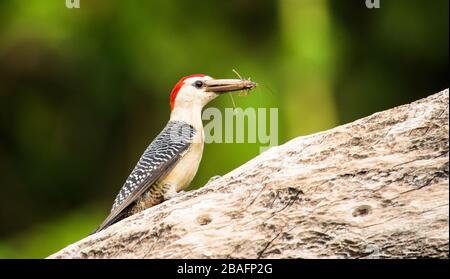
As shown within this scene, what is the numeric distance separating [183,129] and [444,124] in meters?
2.08

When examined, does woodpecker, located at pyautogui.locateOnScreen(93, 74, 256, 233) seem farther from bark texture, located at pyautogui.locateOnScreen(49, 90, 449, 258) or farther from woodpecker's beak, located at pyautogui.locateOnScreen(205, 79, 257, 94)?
bark texture, located at pyautogui.locateOnScreen(49, 90, 449, 258)

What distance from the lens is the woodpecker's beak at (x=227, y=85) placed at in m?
5.79

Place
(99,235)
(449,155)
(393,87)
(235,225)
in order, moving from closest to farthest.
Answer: (449,155) → (235,225) → (99,235) → (393,87)

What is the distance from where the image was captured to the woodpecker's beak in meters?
5.79

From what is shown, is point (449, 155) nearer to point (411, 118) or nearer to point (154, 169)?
point (411, 118)

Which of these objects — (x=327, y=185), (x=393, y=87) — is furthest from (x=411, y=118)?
(x=393, y=87)

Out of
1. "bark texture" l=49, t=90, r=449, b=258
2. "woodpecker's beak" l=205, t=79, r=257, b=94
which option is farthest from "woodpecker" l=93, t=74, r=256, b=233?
"bark texture" l=49, t=90, r=449, b=258

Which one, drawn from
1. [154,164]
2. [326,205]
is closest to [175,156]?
[154,164]

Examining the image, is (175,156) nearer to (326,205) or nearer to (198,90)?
(198,90)

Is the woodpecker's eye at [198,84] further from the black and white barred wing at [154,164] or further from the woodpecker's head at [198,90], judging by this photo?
the black and white barred wing at [154,164]

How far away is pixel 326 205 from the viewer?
407cm

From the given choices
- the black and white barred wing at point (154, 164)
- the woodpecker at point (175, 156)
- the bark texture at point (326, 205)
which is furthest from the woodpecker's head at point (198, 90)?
the bark texture at point (326, 205)

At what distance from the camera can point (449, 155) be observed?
3938 millimetres

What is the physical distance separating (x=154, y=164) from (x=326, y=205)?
1.63 meters
